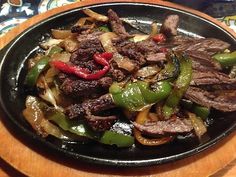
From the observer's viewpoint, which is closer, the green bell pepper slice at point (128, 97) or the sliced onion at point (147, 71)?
the green bell pepper slice at point (128, 97)

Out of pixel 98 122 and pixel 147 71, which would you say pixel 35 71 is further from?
pixel 147 71

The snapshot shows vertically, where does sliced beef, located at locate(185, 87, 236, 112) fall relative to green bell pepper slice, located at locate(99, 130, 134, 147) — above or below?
above

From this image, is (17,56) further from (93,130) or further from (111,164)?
(111,164)

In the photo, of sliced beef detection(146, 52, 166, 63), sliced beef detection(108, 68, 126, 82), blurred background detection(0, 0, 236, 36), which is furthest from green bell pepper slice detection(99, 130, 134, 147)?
blurred background detection(0, 0, 236, 36)

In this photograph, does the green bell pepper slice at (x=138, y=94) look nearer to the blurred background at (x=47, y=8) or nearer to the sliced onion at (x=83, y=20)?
the sliced onion at (x=83, y=20)

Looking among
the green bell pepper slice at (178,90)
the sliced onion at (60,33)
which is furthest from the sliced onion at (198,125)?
the sliced onion at (60,33)

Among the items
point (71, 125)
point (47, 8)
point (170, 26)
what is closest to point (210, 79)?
point (170, 26)

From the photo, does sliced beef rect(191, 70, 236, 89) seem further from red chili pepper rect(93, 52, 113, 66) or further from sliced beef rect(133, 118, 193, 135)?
red chili pepper rect(93, 52, 113, 66)

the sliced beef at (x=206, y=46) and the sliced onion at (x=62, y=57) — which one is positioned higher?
the sliced beef at (x=206, y=46)

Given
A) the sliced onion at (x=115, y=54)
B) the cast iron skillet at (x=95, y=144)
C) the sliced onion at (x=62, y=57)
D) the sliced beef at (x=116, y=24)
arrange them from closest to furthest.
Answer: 1. the cast iron skillet at (x=95, y=144)
2. the sliced onion at (x=115, y=54)
3. the sliced onion at (x=62, y=57)
4. the sliced beef at (x=116, y=24)
